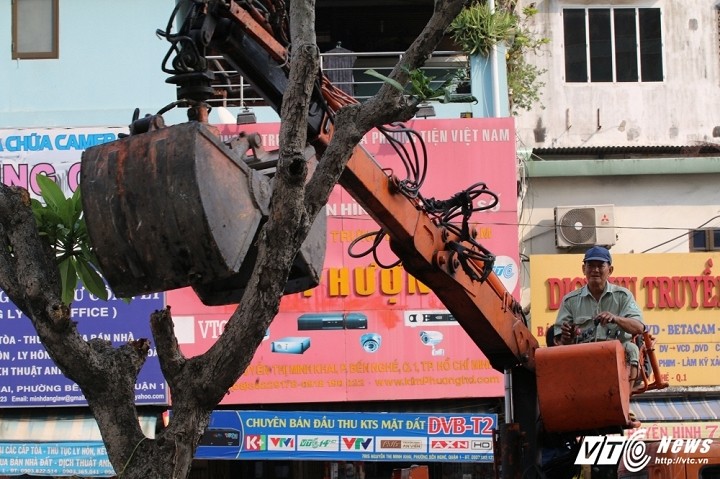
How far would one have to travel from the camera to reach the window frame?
18.8m

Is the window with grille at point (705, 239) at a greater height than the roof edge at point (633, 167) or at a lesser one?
lesser

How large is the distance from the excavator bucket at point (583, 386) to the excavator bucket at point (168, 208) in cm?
281

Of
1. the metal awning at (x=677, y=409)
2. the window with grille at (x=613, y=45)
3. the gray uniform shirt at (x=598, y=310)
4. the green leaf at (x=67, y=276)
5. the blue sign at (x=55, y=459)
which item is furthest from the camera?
the window with grille at (x=613, y=45)

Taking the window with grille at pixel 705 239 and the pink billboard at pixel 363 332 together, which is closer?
the pink billboard at pixel 363 332

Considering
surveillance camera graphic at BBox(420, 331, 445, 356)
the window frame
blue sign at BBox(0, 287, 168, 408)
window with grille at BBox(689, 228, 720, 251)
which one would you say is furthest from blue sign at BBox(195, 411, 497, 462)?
the window frame

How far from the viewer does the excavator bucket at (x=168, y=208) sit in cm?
594

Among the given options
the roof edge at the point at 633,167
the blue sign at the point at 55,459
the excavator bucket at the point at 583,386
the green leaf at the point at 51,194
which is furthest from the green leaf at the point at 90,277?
the roof edge at the point at 633,167

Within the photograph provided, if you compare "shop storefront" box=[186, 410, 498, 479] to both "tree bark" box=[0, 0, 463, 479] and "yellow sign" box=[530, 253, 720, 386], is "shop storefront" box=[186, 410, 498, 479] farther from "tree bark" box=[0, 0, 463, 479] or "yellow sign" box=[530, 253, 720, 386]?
"tree bark" box=[0, 0, 463, 479]

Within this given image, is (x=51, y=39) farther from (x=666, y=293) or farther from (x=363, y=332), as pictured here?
(x=666, y=293)

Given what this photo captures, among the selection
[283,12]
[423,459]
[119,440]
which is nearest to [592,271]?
[283,12]

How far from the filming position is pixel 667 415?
1738 cm

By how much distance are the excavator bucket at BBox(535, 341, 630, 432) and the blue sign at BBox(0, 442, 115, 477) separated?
9.98m

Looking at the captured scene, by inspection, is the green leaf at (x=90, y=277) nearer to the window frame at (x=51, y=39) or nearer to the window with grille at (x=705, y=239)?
the window frame at (x=51, y=39)

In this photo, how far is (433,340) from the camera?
17484 millimetres
